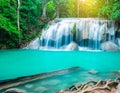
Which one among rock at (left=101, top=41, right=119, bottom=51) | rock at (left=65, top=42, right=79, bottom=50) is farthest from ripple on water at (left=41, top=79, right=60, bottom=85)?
rock at (left=101, top=41, right=119, bottom=51)

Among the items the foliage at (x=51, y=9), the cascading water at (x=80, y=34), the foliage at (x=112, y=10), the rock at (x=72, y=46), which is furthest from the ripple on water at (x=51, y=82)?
the foliage at (x=51, y=9)

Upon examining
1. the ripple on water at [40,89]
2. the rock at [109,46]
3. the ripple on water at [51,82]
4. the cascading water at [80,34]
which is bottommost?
the ripple on water at [40,89]

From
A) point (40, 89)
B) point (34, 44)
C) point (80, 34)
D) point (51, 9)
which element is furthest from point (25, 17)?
point (40, 89)

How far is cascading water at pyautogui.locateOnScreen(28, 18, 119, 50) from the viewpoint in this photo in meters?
25.4

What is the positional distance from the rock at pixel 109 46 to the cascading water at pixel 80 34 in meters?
0.57

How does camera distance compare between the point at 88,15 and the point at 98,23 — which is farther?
the point at 88,15

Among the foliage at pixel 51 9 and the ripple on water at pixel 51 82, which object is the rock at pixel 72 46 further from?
the ripple on water at pixel 51 82

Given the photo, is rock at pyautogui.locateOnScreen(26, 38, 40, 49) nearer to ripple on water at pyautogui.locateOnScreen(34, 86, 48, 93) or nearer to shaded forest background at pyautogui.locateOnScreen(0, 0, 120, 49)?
shaded forest background at pyautogui.locateOnScreen(0, 0, 120, 49)

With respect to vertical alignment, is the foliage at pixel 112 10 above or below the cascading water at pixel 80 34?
above

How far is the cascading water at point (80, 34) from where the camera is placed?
→ 2542 cm

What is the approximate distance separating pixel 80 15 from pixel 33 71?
33.0m

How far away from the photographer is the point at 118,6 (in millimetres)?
25344

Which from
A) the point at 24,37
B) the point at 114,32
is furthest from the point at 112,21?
the point at 24,37

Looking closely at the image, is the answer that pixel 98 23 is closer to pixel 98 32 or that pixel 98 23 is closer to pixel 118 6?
pixel 98 32
